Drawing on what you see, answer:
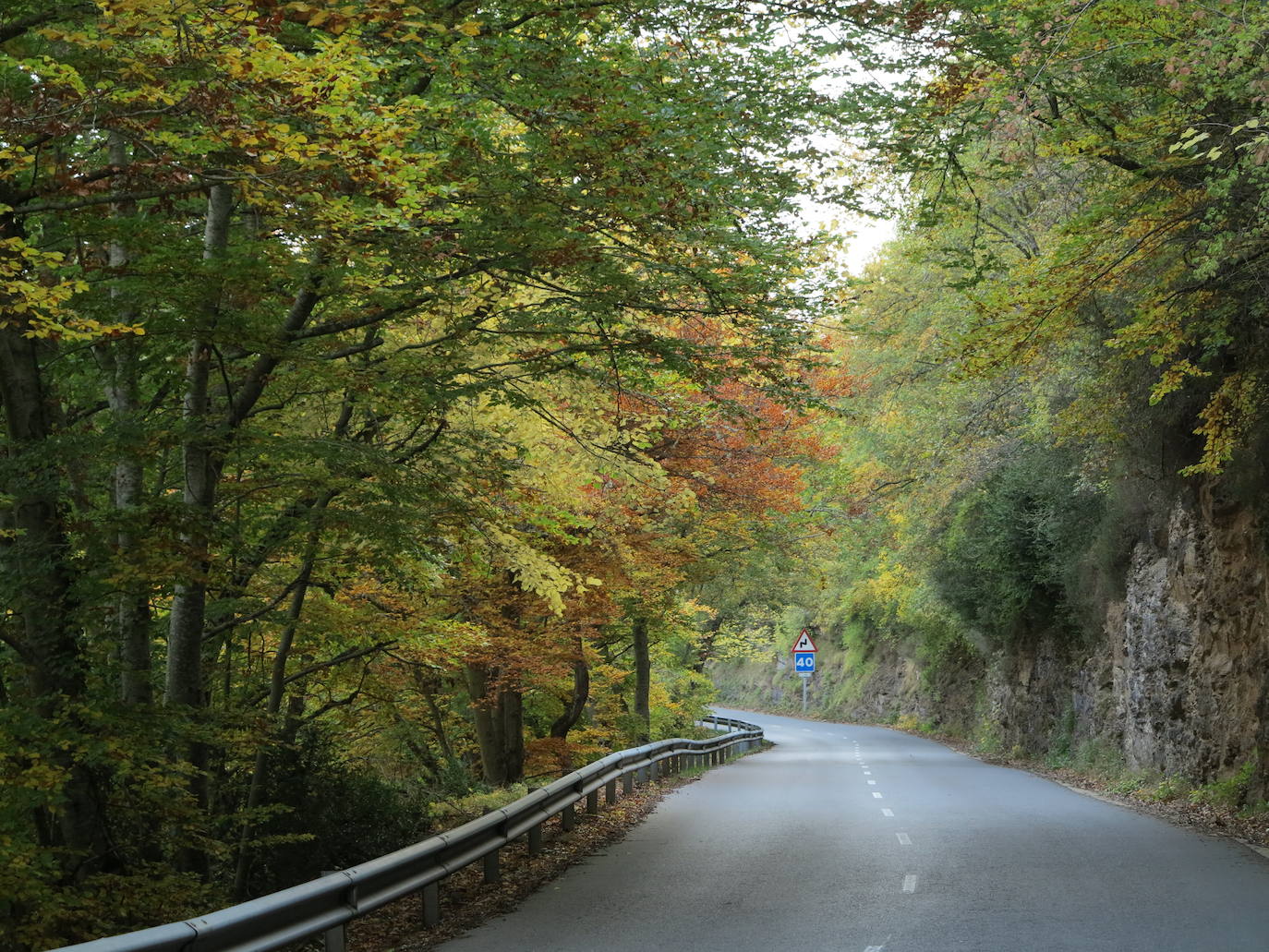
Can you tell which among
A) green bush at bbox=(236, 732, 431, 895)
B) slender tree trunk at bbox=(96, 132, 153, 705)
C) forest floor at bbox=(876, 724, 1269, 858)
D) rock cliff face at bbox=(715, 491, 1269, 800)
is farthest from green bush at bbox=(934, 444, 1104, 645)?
slender tree trunk at bbox=(96, 132, 153, 705)

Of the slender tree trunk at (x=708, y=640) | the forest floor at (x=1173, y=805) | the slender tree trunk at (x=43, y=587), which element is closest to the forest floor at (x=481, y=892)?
the slender tree trunk at (x=43, y=587)

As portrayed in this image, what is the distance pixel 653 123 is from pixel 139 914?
7.06m

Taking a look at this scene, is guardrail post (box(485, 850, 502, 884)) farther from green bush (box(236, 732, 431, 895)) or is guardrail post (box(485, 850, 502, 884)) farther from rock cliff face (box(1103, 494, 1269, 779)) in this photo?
rock cliff face (box(1103, 494, 1269, 779))

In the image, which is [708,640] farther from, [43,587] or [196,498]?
[43,587]

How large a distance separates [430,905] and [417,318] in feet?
21.8

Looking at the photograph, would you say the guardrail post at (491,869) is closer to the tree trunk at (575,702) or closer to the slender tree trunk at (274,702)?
the slender tree trunk at (274,702)

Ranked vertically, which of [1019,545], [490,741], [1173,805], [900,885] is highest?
[1019,545]

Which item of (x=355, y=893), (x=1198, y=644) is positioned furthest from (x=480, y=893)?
(x=1198, y=644)

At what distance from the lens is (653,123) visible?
914cm

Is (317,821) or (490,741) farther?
(490,741)

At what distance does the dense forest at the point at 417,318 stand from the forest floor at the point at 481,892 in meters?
1.26

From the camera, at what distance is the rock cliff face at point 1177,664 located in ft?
58.1

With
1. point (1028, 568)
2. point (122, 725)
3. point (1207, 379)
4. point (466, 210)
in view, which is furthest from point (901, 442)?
point (122, 725)

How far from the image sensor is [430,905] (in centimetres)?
924
